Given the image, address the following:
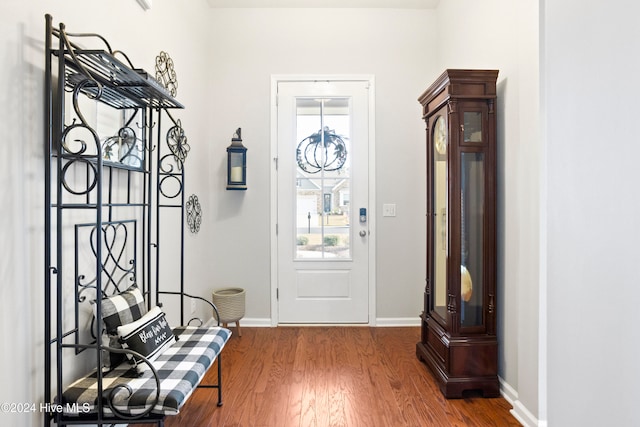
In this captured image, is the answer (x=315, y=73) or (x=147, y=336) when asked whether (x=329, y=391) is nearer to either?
(x=147, y=336)

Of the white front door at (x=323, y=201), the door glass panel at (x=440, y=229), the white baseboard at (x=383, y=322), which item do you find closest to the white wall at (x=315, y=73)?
the white baseboard at (x=383, y=322)

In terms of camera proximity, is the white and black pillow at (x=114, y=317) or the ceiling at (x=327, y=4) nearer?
the white and black pillow at (x=114, y=317)

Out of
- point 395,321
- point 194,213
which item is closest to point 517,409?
point 395,321

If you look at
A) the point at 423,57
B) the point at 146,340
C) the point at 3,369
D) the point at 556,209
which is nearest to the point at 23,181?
the point at 3,369

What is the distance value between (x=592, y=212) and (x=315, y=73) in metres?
2.96

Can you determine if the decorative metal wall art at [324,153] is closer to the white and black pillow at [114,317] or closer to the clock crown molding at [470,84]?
the clock crown molding at [470,84]

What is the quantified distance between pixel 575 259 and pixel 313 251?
2.65m

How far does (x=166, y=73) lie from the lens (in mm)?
2359

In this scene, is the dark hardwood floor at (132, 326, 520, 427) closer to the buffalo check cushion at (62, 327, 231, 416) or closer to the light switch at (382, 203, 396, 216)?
the buffalo check cushion at (62, 327, 231, 416)

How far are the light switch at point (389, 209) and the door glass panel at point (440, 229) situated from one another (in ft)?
2.69

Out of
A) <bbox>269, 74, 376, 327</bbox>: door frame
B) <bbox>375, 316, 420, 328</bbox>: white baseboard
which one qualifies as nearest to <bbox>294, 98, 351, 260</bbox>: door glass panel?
<bbox>269, 74, 376, 327</bbox>: door frame

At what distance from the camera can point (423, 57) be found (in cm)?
335

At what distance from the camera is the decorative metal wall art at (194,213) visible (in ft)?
9.23

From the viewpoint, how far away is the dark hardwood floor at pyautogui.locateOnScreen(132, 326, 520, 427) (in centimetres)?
187
